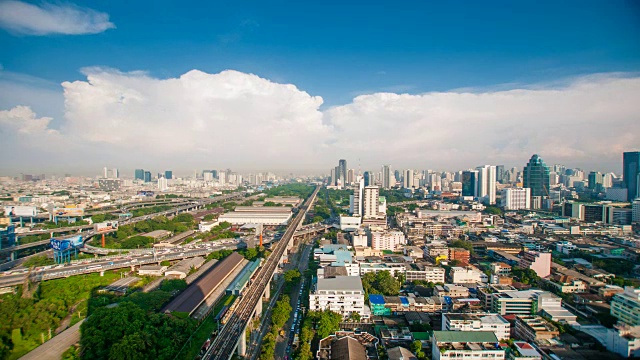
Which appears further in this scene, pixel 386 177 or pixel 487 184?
pixel 386 177

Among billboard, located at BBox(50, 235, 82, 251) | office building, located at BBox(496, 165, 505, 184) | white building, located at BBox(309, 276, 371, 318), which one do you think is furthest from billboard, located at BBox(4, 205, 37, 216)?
office building, located at BBox(496, 165, 505, 184)

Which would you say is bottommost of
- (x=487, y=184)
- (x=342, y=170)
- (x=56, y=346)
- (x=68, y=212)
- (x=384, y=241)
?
(x=56, y=346)

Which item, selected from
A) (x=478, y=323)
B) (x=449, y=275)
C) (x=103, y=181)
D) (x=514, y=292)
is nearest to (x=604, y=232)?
(x=449, y=275)

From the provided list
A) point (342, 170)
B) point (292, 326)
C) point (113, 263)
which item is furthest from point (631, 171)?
point (342, 170)

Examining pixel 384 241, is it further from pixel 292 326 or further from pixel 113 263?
pixel 113 263

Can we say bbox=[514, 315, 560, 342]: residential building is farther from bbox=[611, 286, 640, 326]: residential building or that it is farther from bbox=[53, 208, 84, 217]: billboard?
bbox=[53, 208, 84, 217]: billboard

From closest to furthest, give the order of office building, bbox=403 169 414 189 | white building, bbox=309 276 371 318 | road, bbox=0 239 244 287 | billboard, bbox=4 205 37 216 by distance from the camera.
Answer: white building, bbox=309 276 371 318
road, bbox=0 239 244 287
billboard, bbox=4 205 37 216
office building, bbox=403 169 414 189
